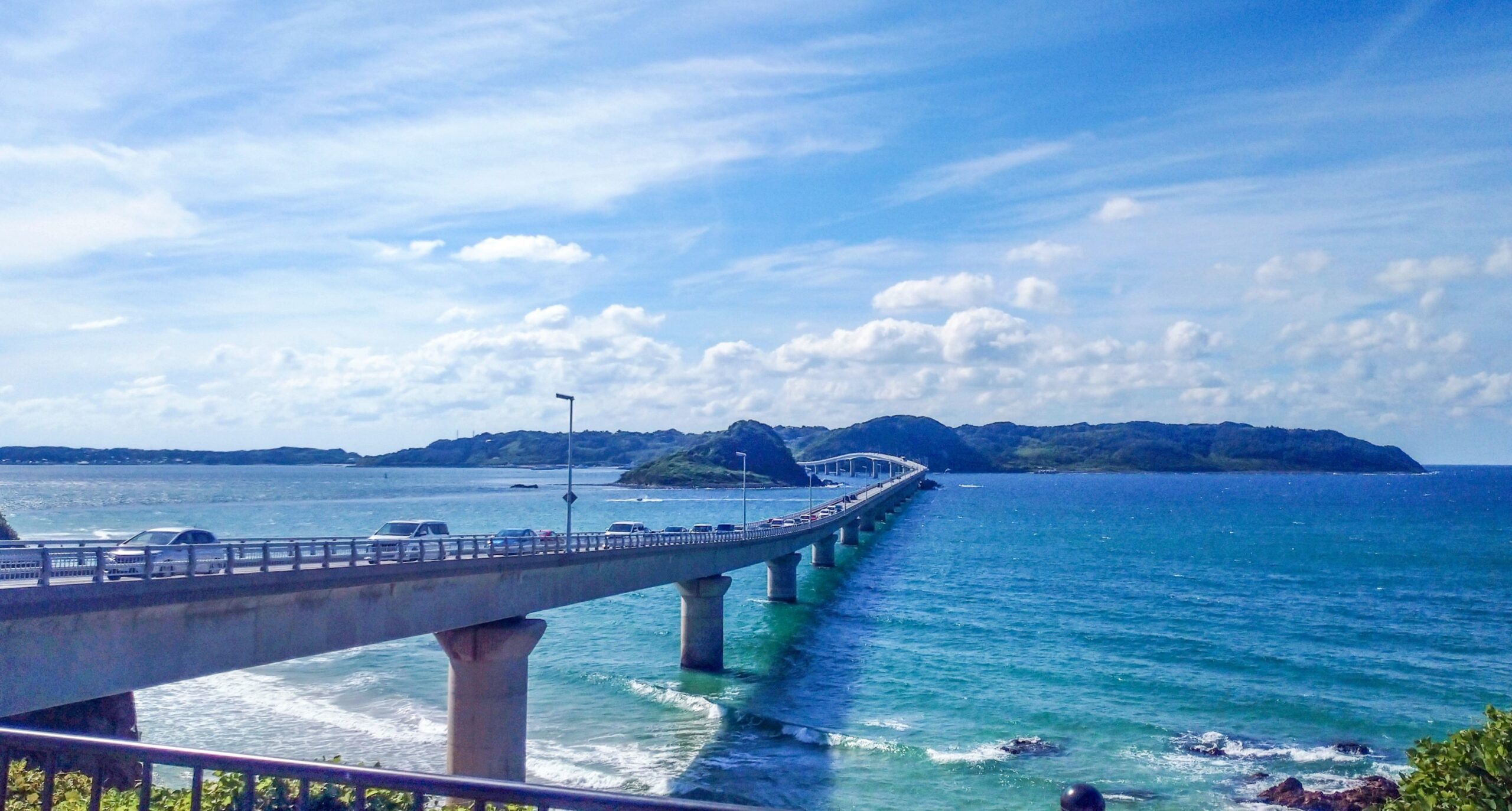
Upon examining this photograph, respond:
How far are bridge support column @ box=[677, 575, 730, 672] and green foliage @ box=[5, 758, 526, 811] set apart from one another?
31902 mm

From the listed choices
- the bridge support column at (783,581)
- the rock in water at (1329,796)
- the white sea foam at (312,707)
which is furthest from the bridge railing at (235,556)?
the bridge support column at (783,581)

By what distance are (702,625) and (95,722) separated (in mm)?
28099

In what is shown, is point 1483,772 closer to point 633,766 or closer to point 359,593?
point 359,593

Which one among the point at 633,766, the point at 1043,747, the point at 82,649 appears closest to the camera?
the point at 82,649

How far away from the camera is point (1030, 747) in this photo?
36.7 meters

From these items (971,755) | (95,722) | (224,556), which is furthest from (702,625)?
(224,556)

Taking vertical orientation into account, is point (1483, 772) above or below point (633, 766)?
above

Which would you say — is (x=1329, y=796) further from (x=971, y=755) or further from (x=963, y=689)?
(x=963, y=689)

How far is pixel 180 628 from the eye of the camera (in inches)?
827

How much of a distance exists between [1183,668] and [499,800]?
51.4m

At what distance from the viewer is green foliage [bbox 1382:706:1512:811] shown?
12438 mm

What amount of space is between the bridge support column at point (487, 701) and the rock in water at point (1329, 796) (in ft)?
70.4

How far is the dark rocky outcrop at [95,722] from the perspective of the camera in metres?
22.5

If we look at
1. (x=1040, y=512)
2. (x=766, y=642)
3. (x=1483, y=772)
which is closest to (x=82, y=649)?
(x=1483, y=772)
